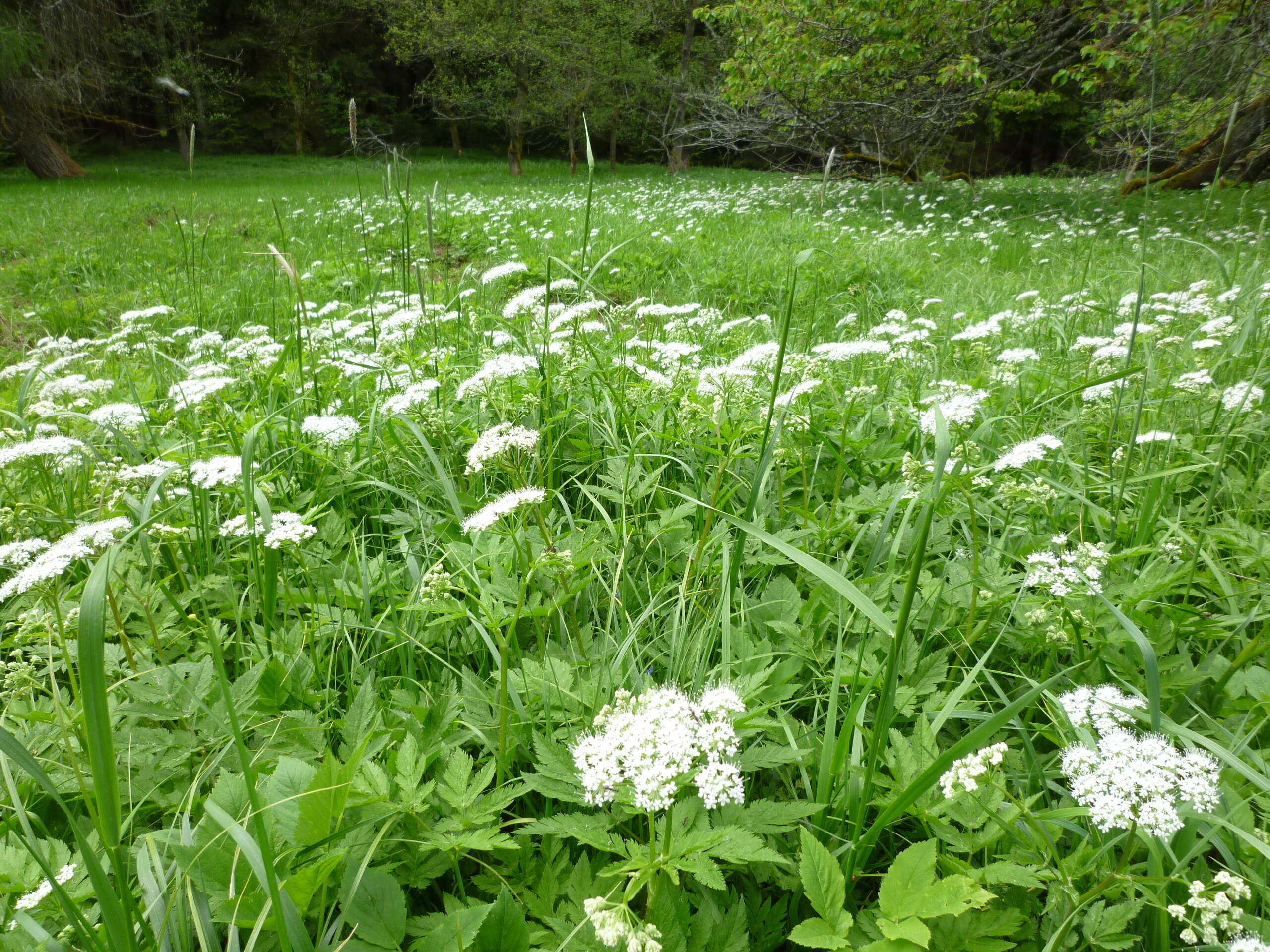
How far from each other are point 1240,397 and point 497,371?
9.64ft

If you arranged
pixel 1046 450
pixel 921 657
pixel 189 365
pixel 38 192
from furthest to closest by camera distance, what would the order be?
pixel 38 192 < pixel 189 365 < pixel 1046 450 < pixel 921 657

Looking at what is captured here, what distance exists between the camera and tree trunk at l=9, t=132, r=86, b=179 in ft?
69.4

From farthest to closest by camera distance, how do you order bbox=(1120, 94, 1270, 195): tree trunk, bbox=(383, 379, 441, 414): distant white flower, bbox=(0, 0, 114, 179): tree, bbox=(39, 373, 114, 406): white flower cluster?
bbox=(0, 0, 114, 179): tree < bbox=(1120, 94, 1270, 195): tree trunk < bbox=(39, 373, 114, 406): white flower cluster < bbox=(383, 379, 441, 414): distant white flower

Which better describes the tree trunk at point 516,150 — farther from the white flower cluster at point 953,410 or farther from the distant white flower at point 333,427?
the white flower cluster at point 953,410

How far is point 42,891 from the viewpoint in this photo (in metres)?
1.21

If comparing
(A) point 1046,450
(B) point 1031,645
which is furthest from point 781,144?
(B) point 1031,645

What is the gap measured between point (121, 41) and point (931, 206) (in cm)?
3182

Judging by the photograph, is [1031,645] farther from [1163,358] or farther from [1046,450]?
[1163,358]

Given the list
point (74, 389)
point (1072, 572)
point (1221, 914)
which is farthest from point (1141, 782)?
point (74, 389)

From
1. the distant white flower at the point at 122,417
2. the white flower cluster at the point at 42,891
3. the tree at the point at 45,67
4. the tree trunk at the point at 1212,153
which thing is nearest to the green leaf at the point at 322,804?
the white flower cluster at the point at 42,891

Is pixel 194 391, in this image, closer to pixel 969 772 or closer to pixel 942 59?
pixel 969 772

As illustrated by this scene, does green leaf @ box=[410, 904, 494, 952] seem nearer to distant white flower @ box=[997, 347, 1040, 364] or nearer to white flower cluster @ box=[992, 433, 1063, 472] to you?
white flower cluster @ box=[992, 433, 1063, 472]

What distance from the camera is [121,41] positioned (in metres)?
26.2

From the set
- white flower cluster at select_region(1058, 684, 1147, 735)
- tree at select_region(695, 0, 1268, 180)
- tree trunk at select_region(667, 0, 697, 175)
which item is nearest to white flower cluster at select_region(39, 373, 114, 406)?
white flower cluster at select_region(1058, 684, 1147, 735)
